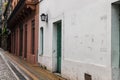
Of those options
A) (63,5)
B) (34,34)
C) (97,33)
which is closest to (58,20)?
(63,5)

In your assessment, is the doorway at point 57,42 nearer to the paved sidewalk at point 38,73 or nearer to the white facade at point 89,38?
the white facade at point 89,38

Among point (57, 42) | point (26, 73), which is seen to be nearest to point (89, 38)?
point (57, 42)

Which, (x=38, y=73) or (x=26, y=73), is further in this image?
(x=26, y=73)

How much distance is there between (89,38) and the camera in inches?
405

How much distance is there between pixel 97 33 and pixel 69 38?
3256 millimetres

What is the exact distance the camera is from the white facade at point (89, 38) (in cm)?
874

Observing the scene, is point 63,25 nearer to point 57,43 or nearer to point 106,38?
point 57,43

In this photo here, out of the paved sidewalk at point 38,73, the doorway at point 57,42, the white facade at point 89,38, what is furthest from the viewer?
the doorway at point 57,42

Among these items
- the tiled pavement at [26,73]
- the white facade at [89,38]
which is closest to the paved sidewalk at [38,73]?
the tiled pavement at [26,73]

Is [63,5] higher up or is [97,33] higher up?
[63,5]

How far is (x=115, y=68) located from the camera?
8.65 meters

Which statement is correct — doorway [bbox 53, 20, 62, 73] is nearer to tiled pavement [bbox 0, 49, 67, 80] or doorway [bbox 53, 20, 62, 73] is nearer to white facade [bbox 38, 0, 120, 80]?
white facade [bbox 38, 0, 120, 80]

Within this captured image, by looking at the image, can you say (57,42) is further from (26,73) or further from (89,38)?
(89,38)

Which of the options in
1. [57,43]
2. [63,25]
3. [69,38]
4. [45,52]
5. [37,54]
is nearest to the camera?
[69,38]
